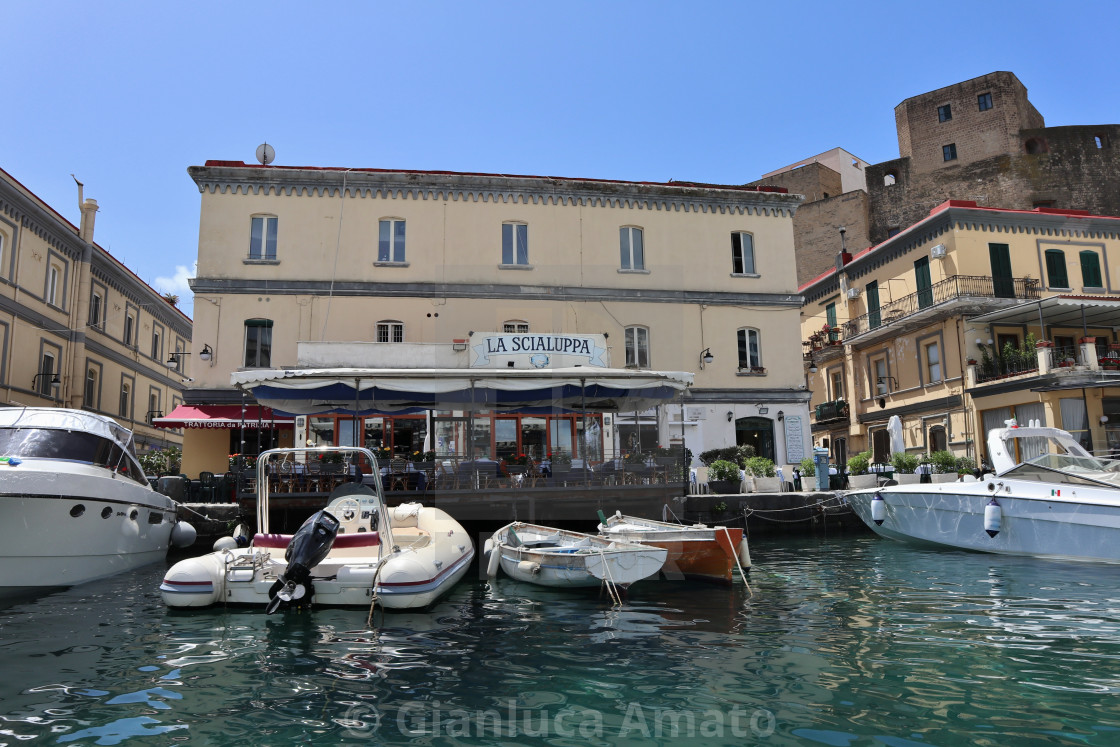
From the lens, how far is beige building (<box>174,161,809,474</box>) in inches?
828

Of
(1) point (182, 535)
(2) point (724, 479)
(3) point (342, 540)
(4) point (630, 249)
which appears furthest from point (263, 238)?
(2) point (724, 479)

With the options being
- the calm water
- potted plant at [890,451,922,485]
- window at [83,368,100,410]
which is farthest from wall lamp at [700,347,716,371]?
window at [83,368,100,410]

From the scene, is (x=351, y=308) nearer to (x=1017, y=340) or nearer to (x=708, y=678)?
(x=708, y=678)

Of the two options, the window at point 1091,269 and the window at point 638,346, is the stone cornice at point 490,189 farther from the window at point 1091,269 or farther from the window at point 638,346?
the window at point 1091,269

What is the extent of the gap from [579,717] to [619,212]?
20544 mm

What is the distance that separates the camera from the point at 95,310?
29.2 meters

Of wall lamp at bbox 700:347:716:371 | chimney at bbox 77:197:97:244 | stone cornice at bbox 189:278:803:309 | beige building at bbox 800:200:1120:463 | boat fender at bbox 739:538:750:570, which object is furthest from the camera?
chimney at bbox 77:197:97:244

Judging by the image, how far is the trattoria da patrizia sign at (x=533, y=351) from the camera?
1770 cm

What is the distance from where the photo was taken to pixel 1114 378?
22.9 m

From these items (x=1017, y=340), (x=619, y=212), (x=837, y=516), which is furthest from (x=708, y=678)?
(x=1017, y=340)

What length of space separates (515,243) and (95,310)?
18.7 meters

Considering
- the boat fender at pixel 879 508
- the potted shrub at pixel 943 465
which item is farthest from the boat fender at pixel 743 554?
the potted shrub at pixel 943 465

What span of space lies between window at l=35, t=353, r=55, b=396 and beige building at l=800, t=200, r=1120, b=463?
32528 mm

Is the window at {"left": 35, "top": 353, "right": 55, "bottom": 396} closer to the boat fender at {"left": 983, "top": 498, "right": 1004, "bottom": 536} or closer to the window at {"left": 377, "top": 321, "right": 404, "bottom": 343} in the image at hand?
the window at {"left": 377, "top": 321, "right": 404, "bottom": 343}
